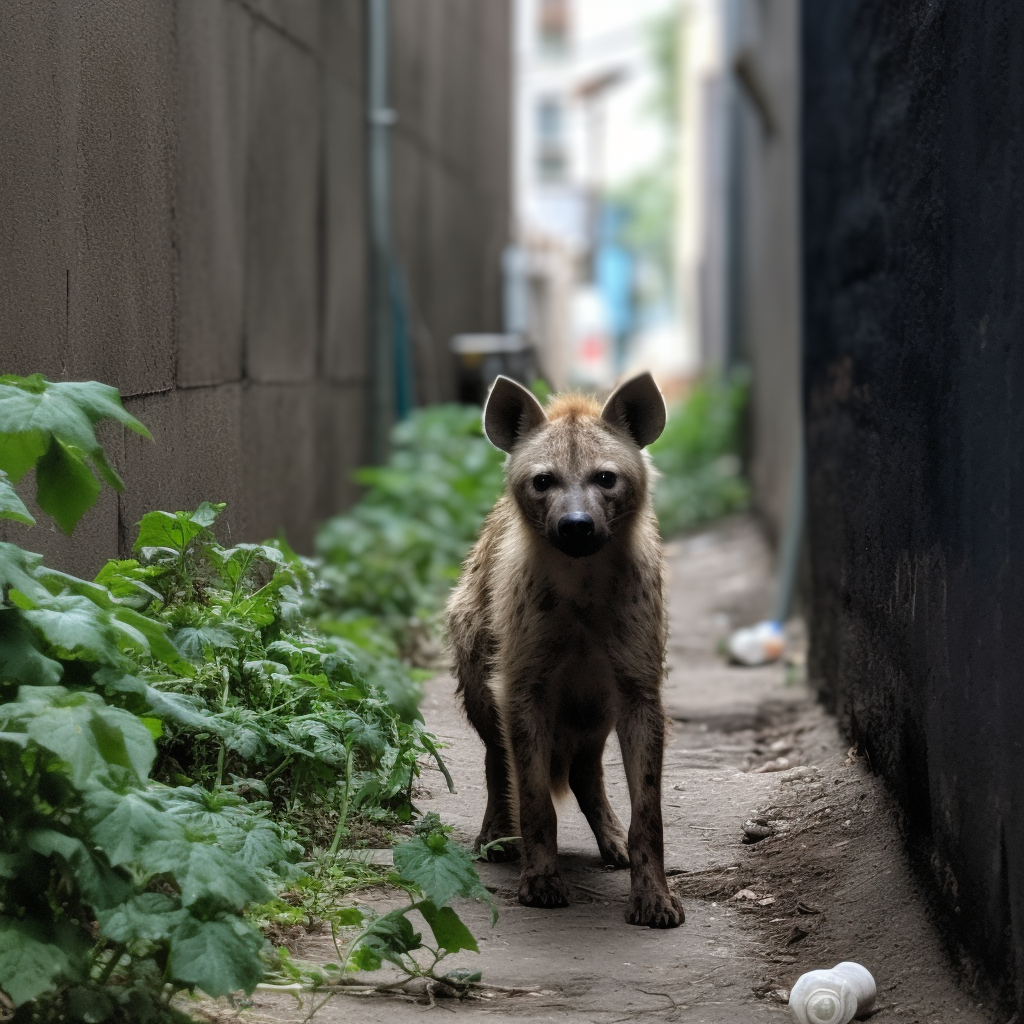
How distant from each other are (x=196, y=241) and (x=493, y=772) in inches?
88.0

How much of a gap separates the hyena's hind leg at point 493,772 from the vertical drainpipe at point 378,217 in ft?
17.7

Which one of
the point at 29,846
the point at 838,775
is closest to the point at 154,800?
the point at 29,846

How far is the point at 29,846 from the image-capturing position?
2773mm

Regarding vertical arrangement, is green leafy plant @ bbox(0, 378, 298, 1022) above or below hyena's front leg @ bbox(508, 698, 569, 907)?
above

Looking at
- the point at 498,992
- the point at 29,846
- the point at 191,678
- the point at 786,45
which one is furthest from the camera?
the point at 786,45

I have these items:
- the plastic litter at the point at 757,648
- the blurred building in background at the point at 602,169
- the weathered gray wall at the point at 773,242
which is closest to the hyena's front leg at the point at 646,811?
the plastic litter at the point at 757,648

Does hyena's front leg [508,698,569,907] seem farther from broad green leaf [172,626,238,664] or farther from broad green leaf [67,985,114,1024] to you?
broad green leaf [67,985,114,1024]

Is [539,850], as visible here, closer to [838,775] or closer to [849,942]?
[849,942]

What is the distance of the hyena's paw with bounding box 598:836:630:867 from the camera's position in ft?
14.9

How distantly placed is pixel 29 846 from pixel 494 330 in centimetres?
1531

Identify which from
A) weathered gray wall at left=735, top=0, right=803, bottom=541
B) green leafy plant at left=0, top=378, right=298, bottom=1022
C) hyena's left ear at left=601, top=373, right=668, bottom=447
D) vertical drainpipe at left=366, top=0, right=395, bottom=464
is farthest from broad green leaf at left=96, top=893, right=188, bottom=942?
vertical drainpipe at left=366, top=0, right=395, bottom=464

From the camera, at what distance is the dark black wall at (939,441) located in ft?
10.5

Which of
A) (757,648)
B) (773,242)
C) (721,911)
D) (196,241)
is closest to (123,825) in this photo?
(721,911)

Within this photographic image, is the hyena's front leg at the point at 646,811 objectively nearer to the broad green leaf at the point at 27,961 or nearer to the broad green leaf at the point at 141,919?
the broad green leaf at the point at 141,919
